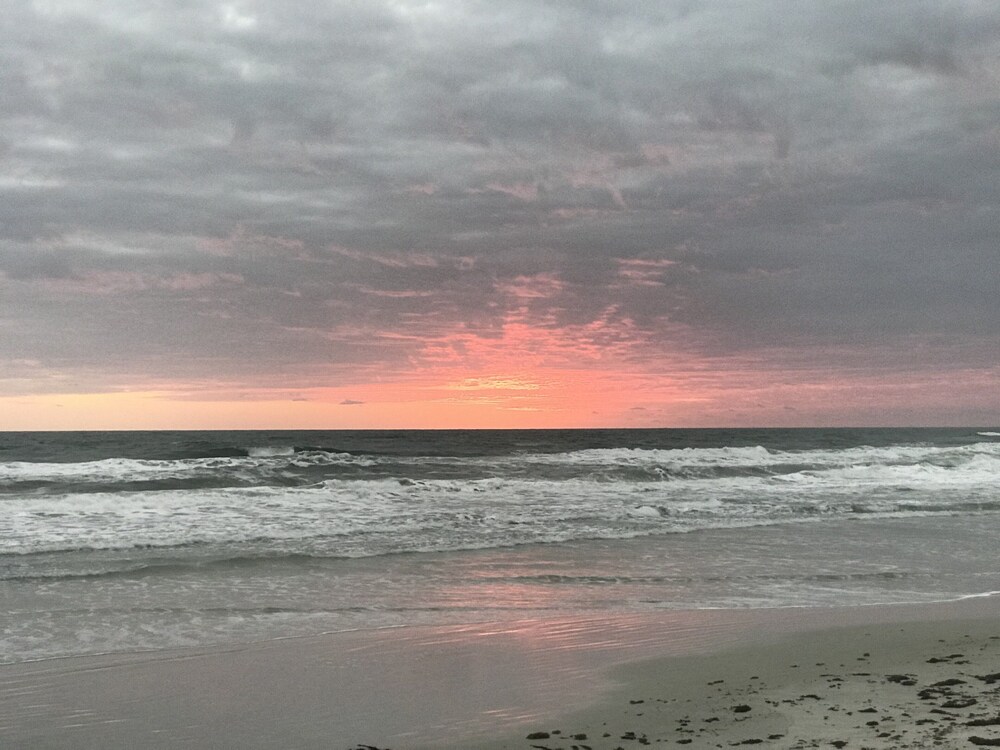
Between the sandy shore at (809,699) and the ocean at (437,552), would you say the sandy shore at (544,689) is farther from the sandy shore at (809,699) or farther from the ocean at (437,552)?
the ocean at (437,552)

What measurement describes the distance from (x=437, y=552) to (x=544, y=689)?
24.5 ft

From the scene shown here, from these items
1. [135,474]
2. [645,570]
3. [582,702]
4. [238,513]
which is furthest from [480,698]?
[135,474]

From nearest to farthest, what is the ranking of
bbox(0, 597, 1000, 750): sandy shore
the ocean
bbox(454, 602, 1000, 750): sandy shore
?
1. bbox(454, 602, 1000, 750): sandy shore
2. bbox(0, 597, 1000, 750): sandy shore
3. the ocean

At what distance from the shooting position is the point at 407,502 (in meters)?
21.9

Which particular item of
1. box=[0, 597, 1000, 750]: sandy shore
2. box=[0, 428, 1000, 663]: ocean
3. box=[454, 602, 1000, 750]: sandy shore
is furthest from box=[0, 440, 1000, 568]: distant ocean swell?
box=[454, 602, 1000, 750]: sandy shore

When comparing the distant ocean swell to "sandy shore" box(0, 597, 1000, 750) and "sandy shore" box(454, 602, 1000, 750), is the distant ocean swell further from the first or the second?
"sandy shore" box(454, 602, 1000, 750)

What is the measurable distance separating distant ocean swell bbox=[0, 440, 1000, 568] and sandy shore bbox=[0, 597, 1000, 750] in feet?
18.3

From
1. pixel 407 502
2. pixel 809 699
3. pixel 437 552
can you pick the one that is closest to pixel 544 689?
pixel 809 699

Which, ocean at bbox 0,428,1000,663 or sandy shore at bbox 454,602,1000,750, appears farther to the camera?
ocean at bbox 0,428,1000,663

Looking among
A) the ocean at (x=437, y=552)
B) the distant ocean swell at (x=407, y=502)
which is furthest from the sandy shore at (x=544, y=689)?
the distant ocean swell at (x=407, y=502)

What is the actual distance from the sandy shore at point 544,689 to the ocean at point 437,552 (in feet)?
2.93

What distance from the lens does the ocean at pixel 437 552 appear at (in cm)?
956

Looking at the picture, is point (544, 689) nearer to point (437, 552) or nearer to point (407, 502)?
point (437, 552)

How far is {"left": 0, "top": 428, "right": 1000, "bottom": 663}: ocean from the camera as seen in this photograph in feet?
31.4
